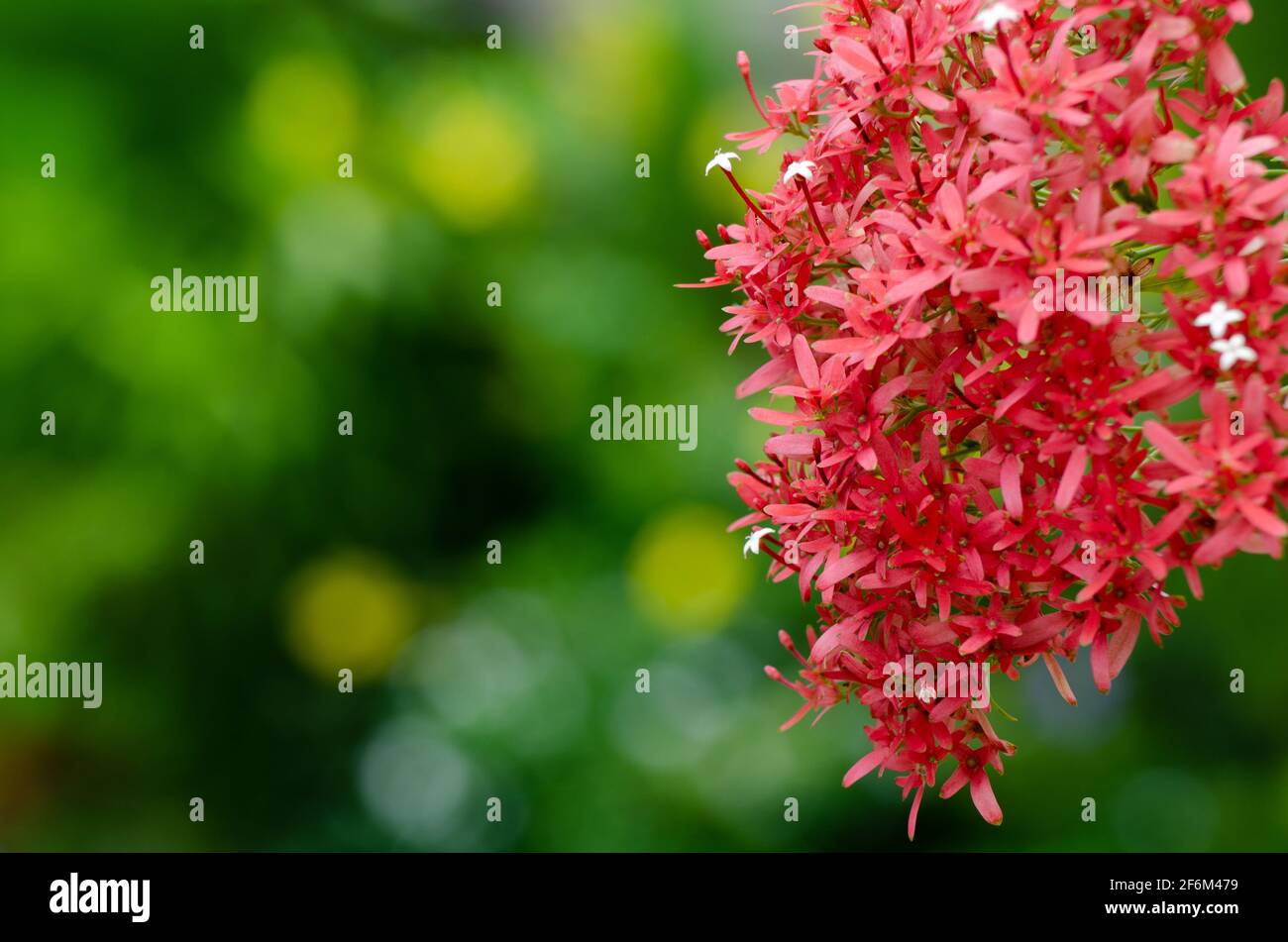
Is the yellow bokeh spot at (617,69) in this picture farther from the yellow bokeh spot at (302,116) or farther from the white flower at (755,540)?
the white flower at (755,540)

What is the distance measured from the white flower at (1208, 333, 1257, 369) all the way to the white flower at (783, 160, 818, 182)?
1.80 ft

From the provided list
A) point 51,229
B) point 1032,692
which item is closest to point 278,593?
point 51,229

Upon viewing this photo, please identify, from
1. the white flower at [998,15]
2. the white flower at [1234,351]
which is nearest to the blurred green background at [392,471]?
the white flower at [1234,351]

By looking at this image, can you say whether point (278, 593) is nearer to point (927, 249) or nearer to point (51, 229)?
point (51, 229)

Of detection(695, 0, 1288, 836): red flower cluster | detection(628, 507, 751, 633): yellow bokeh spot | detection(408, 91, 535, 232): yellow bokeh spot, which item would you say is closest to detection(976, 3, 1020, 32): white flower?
detection(695, 0, 1288, 836): red flower cluster

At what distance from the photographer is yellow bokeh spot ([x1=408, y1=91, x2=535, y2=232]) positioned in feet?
14.0

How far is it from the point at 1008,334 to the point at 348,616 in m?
3.13

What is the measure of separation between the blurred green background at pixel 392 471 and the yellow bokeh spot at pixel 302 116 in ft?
0.04

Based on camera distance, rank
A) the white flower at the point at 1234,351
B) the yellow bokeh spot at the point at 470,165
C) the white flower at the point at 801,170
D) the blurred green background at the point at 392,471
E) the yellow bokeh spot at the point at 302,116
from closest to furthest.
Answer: the white flower at the point at 1234,351 → the white flower at the point at 801,170 → the blurred green background at the point at 392,471 → the yellow bokeh spot at the point at 302,116 → the yellow bokeh spot at the point at 470,165

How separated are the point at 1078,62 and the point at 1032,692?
2.69 m

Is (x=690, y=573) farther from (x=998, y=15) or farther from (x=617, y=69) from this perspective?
(x=998, y=15)

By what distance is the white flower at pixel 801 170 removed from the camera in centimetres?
163

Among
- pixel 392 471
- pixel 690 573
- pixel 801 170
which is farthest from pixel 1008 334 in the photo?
pixel 392 471

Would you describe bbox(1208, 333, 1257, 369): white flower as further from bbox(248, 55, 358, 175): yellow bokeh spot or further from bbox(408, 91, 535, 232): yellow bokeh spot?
bbox(248, 55, 358, 175): yellow bokeh spot
